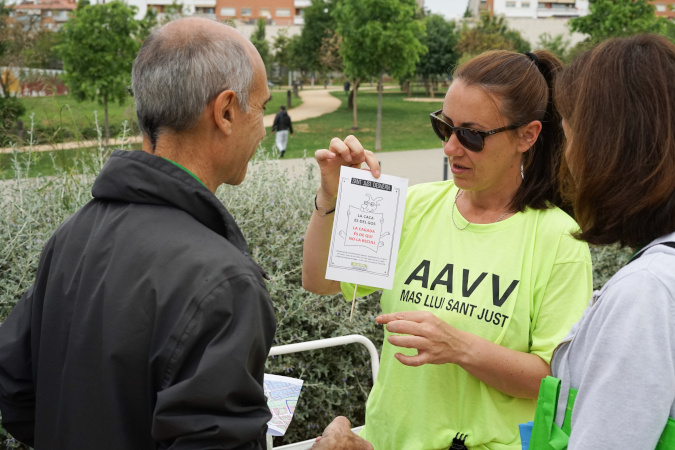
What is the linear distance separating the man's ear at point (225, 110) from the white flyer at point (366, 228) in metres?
0.55

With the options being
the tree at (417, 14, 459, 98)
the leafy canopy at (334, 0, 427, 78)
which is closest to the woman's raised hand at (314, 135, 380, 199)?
the leafy canopy at (334, 0, 427, 78)

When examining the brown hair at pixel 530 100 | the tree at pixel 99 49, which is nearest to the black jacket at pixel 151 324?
the brown hair at pixel 530 100

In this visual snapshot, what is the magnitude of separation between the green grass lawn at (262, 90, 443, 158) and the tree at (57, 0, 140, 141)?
4956 mm

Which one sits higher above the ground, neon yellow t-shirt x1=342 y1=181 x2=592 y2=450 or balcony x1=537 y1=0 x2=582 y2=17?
balcony x1=537 y1=0 x2=582 y2=17

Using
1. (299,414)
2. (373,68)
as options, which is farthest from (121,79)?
(299,414)

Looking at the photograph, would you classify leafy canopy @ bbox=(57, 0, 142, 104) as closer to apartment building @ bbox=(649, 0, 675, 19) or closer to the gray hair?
apartment building @ bbox=(649, 0, 675, 19)

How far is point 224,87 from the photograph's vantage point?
5.27ft

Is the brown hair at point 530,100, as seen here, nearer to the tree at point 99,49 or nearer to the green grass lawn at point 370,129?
the green grass lawn at point 370,129

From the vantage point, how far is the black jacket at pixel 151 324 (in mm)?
1352

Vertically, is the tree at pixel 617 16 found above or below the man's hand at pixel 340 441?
above

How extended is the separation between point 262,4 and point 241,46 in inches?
3536

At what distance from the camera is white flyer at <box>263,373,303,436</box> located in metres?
2.37

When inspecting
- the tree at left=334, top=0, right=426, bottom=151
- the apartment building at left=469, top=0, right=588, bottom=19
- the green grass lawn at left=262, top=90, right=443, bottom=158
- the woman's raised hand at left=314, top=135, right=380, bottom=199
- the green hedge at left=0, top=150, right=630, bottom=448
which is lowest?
the green grass lawn at left=262, top=90, right=443, bottom=158

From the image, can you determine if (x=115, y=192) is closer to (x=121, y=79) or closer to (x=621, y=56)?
(x=621, y=56)
